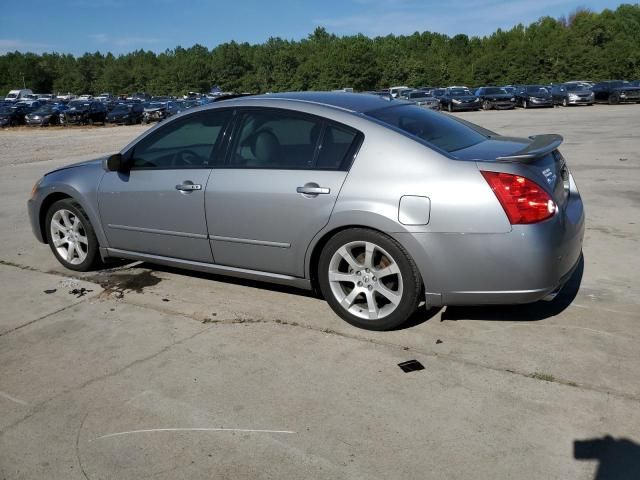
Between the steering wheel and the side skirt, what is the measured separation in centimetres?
78

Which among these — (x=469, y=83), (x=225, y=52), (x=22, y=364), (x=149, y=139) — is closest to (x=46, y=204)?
(x=149, y=139)

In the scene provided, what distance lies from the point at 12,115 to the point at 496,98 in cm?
3273

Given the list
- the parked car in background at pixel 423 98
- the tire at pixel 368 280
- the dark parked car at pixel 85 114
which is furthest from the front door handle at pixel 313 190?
the dark parked car at pixel 85 114

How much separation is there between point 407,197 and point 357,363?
107cm

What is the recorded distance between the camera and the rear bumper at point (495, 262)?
11.8 feet

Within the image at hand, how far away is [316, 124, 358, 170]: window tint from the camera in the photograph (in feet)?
13.4

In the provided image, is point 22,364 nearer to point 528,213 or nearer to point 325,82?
point 528,213

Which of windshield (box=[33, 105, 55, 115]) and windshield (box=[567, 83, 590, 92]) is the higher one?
windshield (box=[567, 83, 590, 92])

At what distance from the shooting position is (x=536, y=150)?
390 cm

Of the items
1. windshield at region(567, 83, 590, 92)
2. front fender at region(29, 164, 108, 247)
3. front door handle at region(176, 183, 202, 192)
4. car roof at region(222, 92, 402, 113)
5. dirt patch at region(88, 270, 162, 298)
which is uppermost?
windshield at region(567, 83, 590, 92)

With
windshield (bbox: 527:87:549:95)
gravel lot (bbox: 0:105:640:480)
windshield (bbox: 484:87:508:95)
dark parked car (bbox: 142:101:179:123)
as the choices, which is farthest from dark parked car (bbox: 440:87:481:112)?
gravel lot (bbox: 0:105:640:480)

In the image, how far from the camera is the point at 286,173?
429 cm

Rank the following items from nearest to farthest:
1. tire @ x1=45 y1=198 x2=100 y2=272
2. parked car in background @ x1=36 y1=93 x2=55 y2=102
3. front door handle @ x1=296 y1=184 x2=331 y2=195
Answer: front door handle @ x1=296 y1=184 x2=331 y2=195, tire @ x1=45 y1=198 x2=100 y2=272, parked car in background @ x1=36 y1=93 x2=55 y2=102

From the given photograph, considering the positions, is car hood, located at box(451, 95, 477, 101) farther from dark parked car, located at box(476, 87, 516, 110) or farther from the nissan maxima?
the nissan maxima
